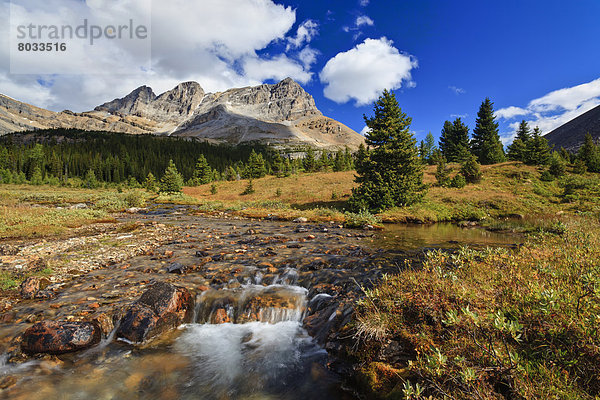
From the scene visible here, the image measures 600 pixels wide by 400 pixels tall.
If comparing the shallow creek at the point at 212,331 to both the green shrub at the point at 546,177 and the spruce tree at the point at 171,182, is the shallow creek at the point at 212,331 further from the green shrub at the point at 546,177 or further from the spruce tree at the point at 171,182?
the spruce tree at the point at 171,182

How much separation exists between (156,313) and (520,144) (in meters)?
61.9

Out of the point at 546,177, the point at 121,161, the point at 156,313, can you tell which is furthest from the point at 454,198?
the point at 121,161

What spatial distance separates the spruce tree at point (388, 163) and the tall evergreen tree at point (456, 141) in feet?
115

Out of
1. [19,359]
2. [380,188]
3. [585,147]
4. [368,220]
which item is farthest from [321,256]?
[585,147]

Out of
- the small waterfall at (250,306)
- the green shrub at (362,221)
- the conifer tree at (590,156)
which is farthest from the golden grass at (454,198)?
the small waterfall at (250,306)

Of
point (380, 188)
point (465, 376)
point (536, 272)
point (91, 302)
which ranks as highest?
point (380, 188)

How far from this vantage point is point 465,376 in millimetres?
2520

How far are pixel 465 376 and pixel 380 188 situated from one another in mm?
23358

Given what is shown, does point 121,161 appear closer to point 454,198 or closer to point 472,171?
point 454,198

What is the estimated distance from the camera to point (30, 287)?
721 cm

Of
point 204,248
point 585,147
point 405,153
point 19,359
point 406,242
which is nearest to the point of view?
point 19,359

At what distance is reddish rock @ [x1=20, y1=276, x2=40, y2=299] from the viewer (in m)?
7.06

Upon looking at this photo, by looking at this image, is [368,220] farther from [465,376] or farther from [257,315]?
[465,376]

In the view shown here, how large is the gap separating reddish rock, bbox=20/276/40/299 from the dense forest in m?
55.5
